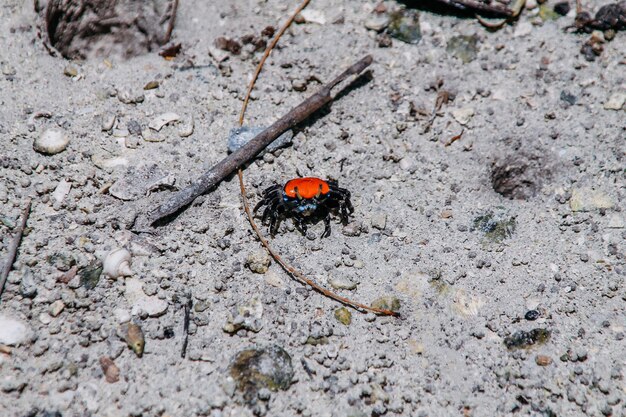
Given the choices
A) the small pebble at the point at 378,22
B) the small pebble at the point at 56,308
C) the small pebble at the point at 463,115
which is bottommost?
the small pebble at the point at 56,308

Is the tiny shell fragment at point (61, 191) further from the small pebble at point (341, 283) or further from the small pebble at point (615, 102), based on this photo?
the small pebble at point (615, 102)

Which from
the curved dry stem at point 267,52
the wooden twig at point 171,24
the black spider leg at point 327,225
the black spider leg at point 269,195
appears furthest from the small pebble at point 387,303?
the wooden twig at point 171,24

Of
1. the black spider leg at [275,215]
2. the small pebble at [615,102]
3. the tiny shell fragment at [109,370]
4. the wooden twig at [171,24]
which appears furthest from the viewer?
the wooden twig at [171,24]

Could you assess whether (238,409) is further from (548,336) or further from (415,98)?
(415,98)

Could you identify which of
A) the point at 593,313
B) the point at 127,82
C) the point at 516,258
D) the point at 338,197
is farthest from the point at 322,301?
the point at 127,82

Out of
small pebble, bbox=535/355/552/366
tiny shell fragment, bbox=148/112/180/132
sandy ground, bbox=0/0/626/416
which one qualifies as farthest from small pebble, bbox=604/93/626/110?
tiny shell fragment, bbox=148/112/180/132

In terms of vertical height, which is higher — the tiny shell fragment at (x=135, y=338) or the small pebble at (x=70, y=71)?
the small pebble at (x=70, y=71)
